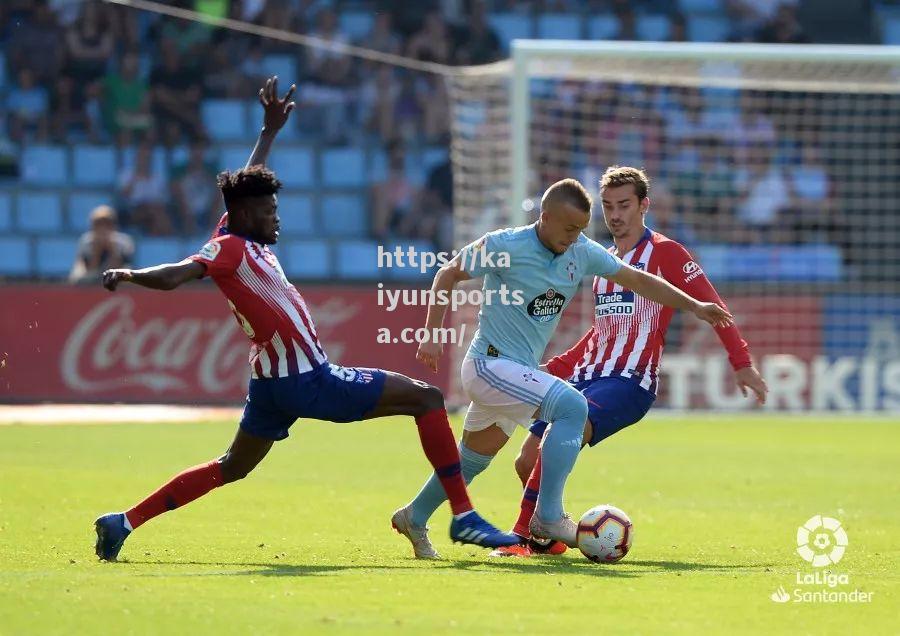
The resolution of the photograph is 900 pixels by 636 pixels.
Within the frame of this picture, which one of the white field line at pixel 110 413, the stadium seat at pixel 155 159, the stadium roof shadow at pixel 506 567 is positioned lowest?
the white field line at pixel 110 413

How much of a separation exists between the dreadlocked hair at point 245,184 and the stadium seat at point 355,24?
16814 millimetres

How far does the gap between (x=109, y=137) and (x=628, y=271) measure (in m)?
16.0

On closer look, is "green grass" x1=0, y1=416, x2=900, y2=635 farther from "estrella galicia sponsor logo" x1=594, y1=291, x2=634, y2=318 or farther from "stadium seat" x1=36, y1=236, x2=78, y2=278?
"stadium seat" x1=36, y1=236, x2=78, y2=278

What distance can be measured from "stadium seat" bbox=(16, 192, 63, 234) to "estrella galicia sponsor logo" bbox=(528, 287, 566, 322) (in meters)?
15.5

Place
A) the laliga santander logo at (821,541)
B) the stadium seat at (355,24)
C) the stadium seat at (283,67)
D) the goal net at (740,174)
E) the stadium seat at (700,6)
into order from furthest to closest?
the stadium seat at (700,6) → the stadium seat at (355,24) → the stadium seat at (283,67) → the goal net at (740,174) → the laliga santander logo at (821,541)

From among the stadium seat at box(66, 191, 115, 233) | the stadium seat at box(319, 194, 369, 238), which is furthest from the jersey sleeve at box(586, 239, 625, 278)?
the stadium seat at box(66, 191, 115, 233)

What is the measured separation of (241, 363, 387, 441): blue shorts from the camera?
24.8 feet

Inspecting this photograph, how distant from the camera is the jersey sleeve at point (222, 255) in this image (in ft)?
24.0

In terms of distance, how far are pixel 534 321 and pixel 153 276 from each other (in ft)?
6.67

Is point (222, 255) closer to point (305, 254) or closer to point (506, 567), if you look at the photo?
point (506, 567)

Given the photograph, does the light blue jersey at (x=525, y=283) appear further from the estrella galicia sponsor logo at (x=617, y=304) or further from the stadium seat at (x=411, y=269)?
the stadium seat at (x=411, y=269)

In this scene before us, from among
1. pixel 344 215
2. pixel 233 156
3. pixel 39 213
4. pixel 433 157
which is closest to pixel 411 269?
pixel 344 215

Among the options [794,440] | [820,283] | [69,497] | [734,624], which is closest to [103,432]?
[69,497]

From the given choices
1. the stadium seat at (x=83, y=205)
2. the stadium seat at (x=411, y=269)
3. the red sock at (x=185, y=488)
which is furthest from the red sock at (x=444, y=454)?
the stadium seat at (x=83, y=205)
